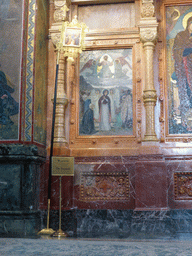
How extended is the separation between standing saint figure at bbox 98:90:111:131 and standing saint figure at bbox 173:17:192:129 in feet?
4.51

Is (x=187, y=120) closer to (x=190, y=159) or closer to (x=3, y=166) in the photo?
(x=190, y=159)

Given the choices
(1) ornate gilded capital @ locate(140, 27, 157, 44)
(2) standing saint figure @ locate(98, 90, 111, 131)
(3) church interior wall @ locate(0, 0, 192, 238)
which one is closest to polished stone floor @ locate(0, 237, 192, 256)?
(3) church interior wall @ locate(0, 0, 192, 238)

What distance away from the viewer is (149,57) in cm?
709

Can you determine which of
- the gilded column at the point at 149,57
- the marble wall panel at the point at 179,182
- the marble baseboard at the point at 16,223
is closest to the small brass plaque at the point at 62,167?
the marble baseboard at the point at 16,223

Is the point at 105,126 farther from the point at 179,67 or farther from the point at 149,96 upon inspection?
the point at 179,67

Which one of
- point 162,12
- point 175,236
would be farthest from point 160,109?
point 175,236

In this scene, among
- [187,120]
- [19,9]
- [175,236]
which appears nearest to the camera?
[175,236]

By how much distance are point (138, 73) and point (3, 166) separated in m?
3.09

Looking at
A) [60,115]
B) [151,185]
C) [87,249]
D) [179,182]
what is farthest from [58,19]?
[87,249]

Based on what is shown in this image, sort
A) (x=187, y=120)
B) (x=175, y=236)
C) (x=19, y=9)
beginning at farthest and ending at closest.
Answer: (x=187, y=120), (x=19, y=9), (x=175, y=236)

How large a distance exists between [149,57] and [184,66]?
73 centimetres

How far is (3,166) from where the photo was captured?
620 cm

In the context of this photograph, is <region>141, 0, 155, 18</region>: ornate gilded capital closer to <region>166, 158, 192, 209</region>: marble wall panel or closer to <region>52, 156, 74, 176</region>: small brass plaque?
<region>166, 158, 192, 209</region>: marble wall panel

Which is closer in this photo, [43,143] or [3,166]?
[3,166]
